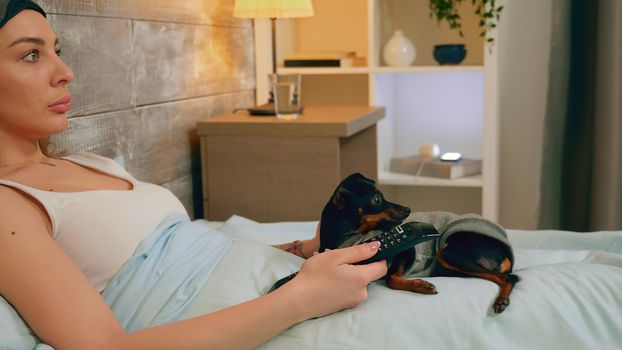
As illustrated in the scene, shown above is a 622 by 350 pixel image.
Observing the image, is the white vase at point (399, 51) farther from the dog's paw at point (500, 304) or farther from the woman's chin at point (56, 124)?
the dog's paw at point (500, 304)

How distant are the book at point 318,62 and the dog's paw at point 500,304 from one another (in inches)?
72.0

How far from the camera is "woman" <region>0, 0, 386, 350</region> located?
39.1 inches

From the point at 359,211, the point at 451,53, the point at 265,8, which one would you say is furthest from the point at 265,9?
the point at 359,211

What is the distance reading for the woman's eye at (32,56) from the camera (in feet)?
4.04

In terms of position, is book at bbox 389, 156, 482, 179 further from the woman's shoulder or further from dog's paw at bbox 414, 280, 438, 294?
the woman's shoulder

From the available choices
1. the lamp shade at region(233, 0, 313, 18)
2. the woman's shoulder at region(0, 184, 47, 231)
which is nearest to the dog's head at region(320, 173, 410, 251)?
the woman's shoulder at region(0, 184, 47, 231)

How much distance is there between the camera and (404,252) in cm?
115

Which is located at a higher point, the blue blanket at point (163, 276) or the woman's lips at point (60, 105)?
the woman's lips at point (60, 105)

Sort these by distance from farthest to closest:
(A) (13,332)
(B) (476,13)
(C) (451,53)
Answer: (C) (451,53), (B) (476,13), (A) (13,332)

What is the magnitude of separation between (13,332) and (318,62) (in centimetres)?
198

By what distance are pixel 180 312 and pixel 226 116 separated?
4.38 ft

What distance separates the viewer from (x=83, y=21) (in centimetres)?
174

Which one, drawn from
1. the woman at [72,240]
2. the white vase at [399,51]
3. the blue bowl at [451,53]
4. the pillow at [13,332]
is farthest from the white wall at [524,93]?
the pillow at [13,332]

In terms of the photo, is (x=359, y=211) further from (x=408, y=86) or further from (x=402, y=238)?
(x=408, y=86)
